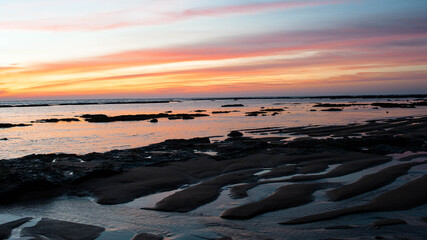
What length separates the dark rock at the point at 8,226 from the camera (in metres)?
7.73

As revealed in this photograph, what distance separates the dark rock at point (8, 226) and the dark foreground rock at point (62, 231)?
31 centimetres

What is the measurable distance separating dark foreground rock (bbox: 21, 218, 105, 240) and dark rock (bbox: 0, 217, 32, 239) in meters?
0.31

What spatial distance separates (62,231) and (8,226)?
1.51m

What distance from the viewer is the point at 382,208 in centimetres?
888

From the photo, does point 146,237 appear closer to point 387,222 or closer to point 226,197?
point 226,197

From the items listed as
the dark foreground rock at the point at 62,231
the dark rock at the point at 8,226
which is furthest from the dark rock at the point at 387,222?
the dark rock at the point at 8,226

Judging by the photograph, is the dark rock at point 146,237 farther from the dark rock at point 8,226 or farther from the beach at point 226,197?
the dark rock at point 8,226

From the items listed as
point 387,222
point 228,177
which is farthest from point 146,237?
point 228,177

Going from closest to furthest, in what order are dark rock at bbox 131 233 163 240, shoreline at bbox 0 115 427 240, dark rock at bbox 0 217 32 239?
dark rock at bbox 131 233 163 240 < dark rock at bbox 0 217 32 239 < shoreline at bbox 0 115 427 240

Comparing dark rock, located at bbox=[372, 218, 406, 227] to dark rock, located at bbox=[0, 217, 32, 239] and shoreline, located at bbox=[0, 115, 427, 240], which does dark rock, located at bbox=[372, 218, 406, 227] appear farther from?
dark rock, located at bbox=[0, 217, 32, 239]

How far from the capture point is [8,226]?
8242 mm

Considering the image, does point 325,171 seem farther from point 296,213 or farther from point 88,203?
point 88,203

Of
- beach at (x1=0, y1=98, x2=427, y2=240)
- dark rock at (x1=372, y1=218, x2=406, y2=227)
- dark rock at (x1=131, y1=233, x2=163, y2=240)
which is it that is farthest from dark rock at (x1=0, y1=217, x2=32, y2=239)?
dark rock at (x1=372, y1=218, x2=406, y2=227)

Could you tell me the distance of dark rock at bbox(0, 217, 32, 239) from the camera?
7.73 m
